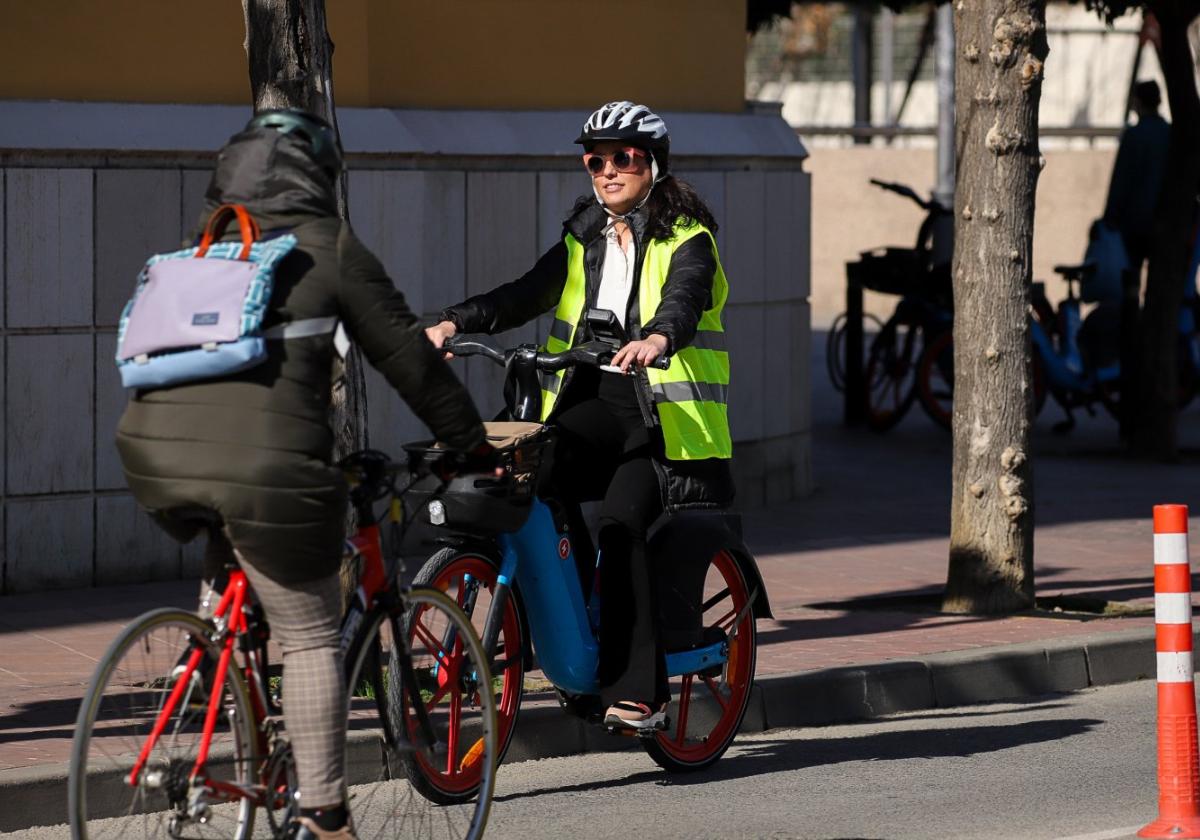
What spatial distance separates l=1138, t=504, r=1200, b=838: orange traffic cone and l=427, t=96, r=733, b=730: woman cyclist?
4.16 feet

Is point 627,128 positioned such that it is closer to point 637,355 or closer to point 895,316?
point 637,355

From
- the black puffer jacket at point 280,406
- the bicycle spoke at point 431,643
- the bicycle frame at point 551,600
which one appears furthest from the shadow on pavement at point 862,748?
the black puffer jacket at point 280,406

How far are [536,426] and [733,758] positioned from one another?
168 cm

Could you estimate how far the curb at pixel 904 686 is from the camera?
22.8 feet

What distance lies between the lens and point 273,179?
15.0 feet

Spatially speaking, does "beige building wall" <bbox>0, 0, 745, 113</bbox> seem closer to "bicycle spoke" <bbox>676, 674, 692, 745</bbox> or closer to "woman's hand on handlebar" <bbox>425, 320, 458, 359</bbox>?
"woman's hand on handlebar" <bbox>425, 320, 458, 359</bbox>

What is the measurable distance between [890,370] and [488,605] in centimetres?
1026

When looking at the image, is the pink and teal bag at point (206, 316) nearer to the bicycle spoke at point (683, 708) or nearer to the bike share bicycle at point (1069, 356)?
the bicycle spoke at point (683, 708)

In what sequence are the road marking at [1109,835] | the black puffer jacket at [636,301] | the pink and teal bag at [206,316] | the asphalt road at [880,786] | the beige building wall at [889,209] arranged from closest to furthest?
the pink and teal bag at [206,316]
the road marking at [1109,835]
the asphalt road at [880,786]
the black puffer jacket at [636,301]
the beige building wall at [889,209]

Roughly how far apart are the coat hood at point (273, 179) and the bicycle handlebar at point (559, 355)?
4.36 feet

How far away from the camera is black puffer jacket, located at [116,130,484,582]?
4453 millimetres

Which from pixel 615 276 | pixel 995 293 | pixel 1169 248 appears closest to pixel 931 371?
pixel 1169 248

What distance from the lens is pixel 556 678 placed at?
243 inches

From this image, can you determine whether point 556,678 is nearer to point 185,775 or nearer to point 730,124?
point 185,775
